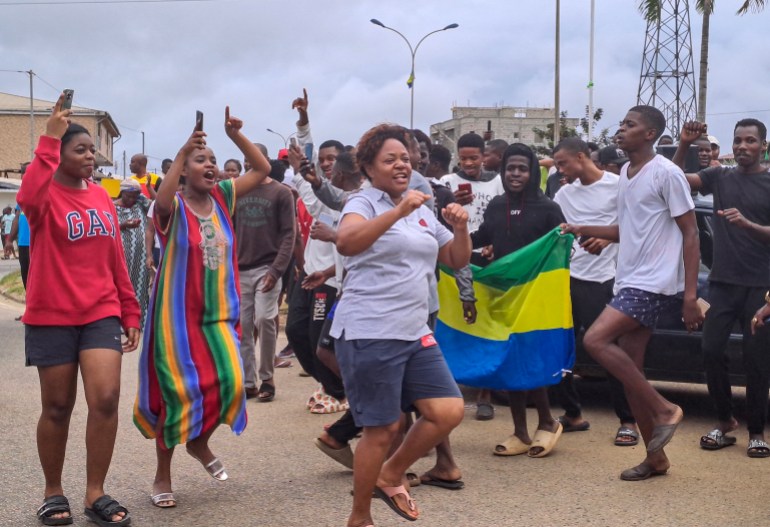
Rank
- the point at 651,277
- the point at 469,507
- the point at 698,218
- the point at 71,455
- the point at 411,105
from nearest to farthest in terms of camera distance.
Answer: the point at 469,507, the point at 651,277, the point at 71,455, the point at 698,218, the point at 411,105

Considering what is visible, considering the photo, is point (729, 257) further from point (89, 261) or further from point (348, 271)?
point (89, 261)

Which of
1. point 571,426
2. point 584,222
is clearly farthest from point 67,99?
point 571,426

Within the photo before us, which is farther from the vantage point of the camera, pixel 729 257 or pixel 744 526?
pixel 729 257

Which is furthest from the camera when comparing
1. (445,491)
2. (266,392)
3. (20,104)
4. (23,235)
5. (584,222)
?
(20,104)

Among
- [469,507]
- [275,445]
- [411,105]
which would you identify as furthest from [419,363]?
[411,105]

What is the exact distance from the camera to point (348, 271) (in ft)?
16.1

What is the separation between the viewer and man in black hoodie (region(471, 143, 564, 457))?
695 centimetres

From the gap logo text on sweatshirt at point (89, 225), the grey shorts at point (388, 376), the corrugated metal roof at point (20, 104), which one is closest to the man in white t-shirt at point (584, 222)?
the grey shorts at point (388, 376)

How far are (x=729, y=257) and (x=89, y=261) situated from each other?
3867 mm

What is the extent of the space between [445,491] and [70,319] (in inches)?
85.9

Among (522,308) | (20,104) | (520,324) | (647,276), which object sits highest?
(20,104)

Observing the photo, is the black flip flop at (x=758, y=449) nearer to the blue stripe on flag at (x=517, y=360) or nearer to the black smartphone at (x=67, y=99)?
the blue stripe on flag at (x=517, y=360)

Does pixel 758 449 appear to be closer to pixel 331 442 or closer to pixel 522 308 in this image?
pixel 522 308

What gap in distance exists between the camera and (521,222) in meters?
7.22
